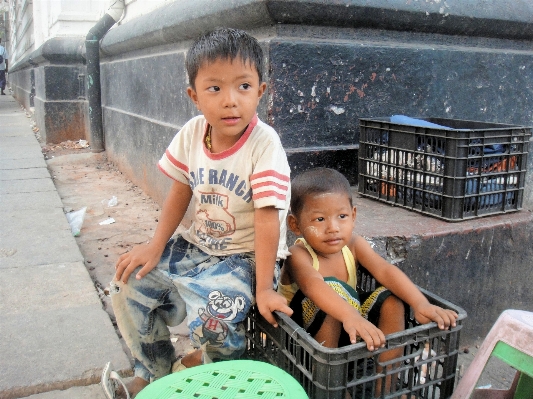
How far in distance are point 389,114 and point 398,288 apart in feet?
5.01

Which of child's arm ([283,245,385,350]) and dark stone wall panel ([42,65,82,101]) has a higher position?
dark stone wall panel ([42,65,82,101])

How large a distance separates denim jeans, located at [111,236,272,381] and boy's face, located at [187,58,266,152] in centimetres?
49

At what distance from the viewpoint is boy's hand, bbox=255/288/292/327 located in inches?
67.9

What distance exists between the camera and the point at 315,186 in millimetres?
2021

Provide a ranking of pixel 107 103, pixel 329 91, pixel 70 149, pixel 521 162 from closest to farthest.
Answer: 1. pixel 521 162
2. pixel 329 91
3. pixel 107 103
4. pixel 70 149

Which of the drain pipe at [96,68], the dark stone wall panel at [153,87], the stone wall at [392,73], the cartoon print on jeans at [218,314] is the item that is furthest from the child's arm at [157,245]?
the drain pipe at [96,68]

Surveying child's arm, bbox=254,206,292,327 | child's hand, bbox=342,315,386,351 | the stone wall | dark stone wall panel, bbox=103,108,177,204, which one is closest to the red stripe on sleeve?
child's arm, bbox=254,206,292,327

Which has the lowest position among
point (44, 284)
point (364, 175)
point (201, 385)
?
point (44, 284)

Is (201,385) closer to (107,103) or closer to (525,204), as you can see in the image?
(525,204)

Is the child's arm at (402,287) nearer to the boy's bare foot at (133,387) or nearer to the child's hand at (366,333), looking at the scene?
the child's hand at (366,333)

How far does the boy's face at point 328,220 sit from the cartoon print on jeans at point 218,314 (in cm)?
37

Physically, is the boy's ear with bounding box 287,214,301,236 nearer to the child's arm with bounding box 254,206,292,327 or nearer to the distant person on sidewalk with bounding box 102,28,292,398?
the distant person on sidewalk with bounding box 102,28,292,398

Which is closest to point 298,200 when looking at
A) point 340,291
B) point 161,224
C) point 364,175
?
point 340,291

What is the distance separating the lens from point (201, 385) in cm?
144
